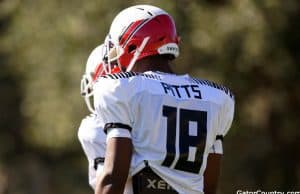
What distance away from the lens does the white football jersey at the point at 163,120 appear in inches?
176

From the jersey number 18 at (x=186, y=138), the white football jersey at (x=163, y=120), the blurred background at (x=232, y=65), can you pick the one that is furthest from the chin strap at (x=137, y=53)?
the blurred background at (x=232, y=65)

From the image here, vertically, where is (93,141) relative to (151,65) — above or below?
below

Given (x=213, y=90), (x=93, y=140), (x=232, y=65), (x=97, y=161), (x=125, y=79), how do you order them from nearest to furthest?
1. (x=125, y=79)
2. (x=213, y=90)
3. (x=97, y=161)
4. (x=93, y=140)
5. (x=232, y=65)

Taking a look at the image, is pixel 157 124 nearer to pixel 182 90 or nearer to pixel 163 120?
pixel 163 120

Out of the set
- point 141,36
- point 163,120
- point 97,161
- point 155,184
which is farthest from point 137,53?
point 97,161

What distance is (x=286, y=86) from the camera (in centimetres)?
1160

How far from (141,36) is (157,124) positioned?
A: 18.1 inches

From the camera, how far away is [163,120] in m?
4.52

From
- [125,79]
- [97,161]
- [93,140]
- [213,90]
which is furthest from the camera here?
[93,140]

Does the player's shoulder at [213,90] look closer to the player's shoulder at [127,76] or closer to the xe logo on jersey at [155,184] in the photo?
the player's shoulder at [127,76]

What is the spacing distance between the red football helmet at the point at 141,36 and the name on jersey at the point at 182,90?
235 millimetres

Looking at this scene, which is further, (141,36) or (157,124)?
(141,36)

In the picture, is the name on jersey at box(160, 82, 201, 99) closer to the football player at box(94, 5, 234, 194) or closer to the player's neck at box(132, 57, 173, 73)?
the football player at box(94, 5, 234, 194)

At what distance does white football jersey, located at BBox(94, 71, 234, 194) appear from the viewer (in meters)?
4.48
